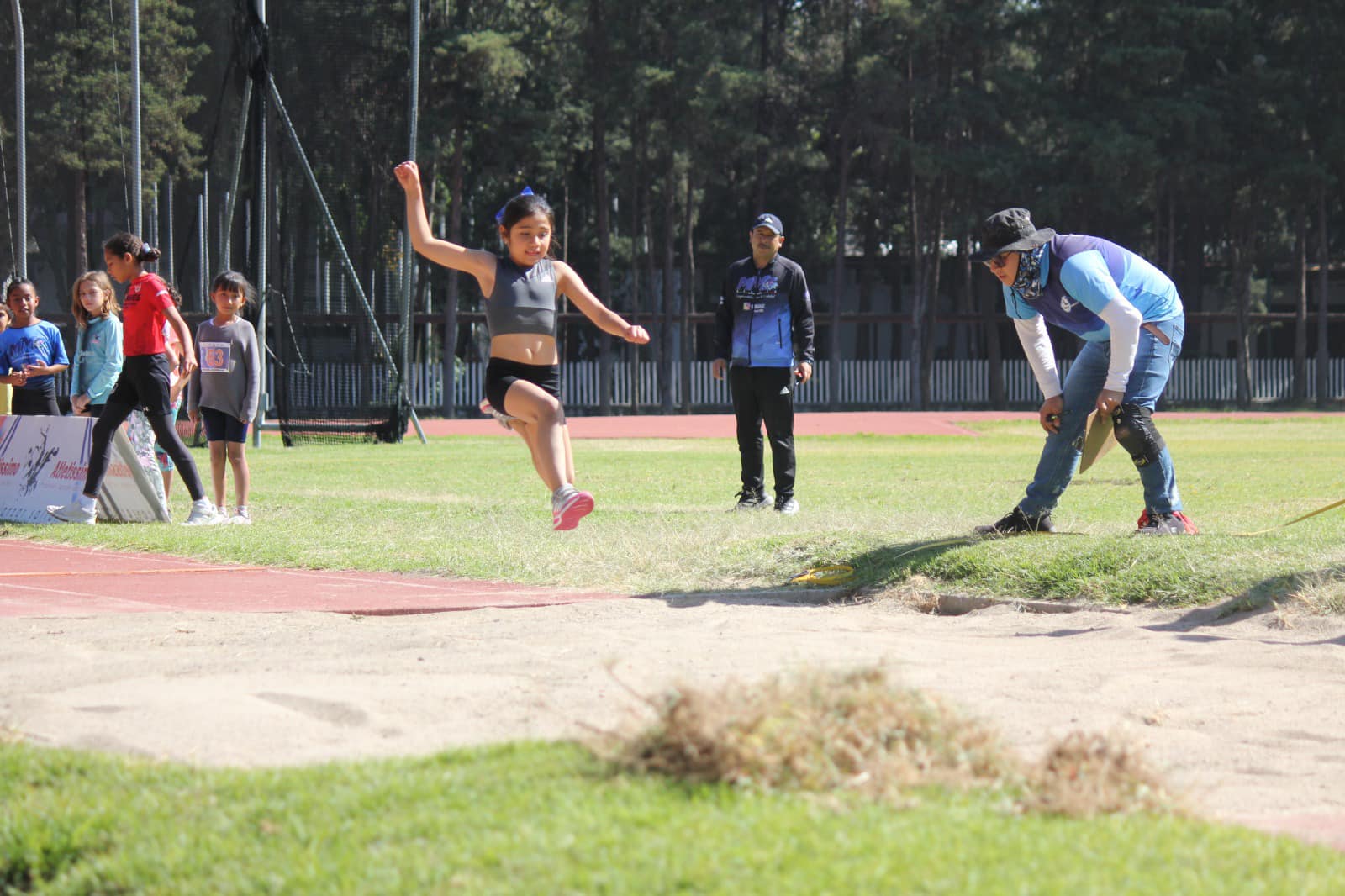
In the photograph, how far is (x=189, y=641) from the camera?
19.5 feet

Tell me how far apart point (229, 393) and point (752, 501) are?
4.01 m

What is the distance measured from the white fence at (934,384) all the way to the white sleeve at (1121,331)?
36939mm

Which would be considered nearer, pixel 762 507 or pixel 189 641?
pixel 189 641

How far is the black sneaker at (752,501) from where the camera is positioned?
1147 centimetres

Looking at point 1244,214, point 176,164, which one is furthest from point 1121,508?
point 176,164

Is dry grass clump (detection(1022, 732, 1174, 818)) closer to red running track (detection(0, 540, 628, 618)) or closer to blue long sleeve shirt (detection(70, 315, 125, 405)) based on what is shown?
red running track (detection(0, 540, 628, 618))

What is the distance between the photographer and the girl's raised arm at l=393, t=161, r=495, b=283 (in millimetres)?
8164

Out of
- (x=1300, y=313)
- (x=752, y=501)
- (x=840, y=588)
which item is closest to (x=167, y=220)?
(x=1300, y=313)

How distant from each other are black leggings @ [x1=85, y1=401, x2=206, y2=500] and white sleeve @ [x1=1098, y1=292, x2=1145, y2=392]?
660 cm

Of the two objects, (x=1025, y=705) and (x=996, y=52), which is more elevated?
(x=996, y=52)

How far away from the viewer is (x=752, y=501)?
11594 millimetres

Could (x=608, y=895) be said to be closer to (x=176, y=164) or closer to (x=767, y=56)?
(x=767, y=56)

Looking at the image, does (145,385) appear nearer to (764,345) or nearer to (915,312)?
(764,345)

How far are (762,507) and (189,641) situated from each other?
19.6 ft
